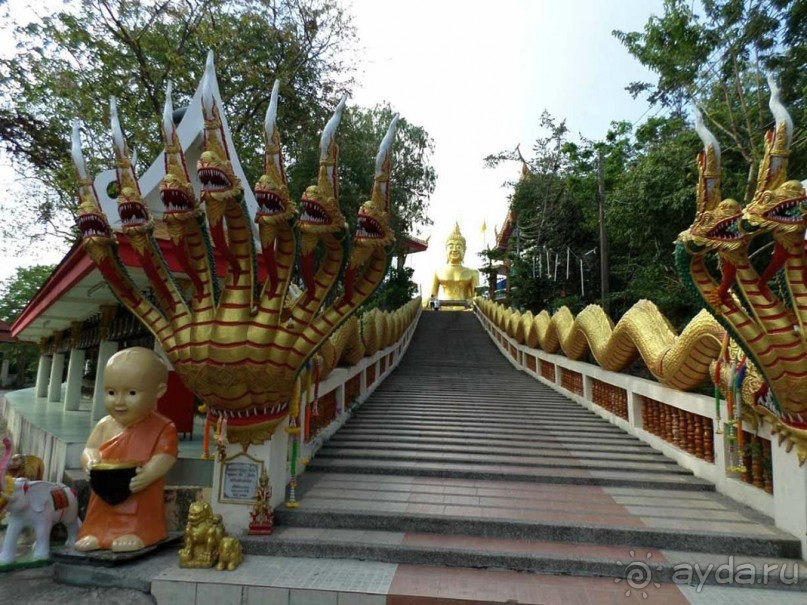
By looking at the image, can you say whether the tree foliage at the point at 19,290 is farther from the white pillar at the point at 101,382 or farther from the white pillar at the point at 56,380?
the white pillar at the point at 101,382

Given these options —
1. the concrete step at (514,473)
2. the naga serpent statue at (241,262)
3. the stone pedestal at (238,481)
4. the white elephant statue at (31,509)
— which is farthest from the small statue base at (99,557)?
the concrete step at (514,473)

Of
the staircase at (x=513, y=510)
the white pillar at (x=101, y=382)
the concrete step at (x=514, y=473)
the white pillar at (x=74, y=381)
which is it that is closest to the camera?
the staircase at (x=513, y=510)

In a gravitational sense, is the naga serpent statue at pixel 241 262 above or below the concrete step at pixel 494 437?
above

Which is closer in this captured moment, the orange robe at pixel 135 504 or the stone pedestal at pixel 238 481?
the orange robe at pixel 135 504

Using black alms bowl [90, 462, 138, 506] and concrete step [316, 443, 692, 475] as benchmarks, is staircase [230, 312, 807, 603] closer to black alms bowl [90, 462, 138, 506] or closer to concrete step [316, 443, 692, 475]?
concrete step [316, 443, 692, 475]

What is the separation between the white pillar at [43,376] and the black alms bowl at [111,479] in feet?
38.2

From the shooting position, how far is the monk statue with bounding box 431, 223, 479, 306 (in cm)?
3275

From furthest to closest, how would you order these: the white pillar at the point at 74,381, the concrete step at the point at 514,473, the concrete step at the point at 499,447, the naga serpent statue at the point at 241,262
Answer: the white pillar at the point at 74,381, the concrete step at the point at 499,447, the concrete step at the point at 514,473, the naga serpent statue at the point at 241,262

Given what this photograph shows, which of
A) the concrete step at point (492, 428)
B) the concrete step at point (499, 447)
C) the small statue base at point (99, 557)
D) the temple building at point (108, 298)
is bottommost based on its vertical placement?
the small statue base at point (99, 557)

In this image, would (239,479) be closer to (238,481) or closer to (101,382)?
(238,481)

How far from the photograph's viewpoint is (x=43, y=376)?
44.0 feet

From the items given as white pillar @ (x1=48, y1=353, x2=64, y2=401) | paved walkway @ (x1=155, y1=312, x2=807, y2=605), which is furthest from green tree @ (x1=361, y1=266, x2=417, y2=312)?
paved walkway @ (x1=155, y1=312, x2=807, y2=605)

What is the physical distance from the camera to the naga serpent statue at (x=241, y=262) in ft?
11.7

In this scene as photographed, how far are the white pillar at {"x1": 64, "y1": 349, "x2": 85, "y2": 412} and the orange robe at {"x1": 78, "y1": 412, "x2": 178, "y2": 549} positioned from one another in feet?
20.5
